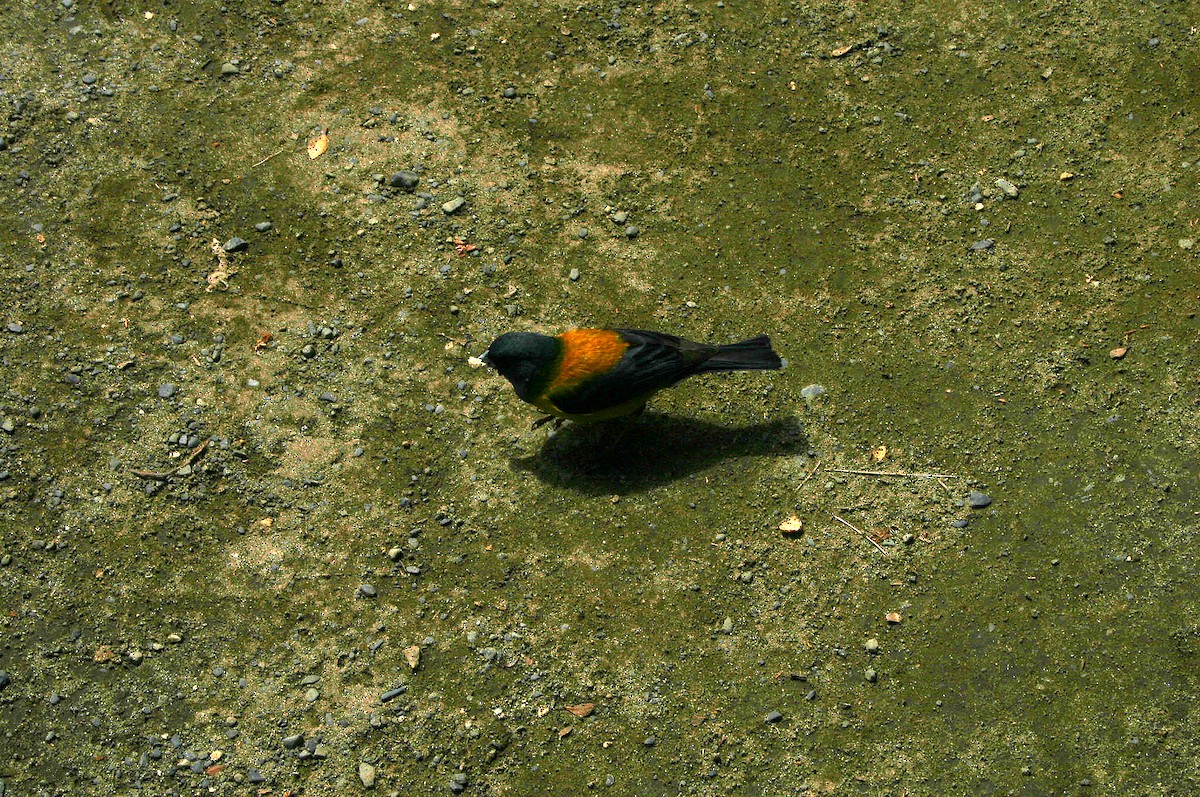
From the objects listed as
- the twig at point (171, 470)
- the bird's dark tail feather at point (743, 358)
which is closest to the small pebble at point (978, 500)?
the bird's dark tail feather at point (743, 358)

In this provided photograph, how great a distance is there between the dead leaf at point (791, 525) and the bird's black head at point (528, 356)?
1.51 metres

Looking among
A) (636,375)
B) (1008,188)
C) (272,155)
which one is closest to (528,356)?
(636,375)

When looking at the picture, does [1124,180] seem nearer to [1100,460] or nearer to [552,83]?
[1100,460]

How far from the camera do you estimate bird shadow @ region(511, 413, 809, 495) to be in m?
5.74

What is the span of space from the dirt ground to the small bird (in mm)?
447

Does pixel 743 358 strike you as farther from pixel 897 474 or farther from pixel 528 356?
pixel 528 356

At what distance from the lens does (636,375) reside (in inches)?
215

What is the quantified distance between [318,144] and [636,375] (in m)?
3.24

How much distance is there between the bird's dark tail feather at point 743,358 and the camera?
5.57m

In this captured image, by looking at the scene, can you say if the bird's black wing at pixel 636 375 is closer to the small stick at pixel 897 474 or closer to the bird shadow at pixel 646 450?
the bird shadow at pixel 646 450

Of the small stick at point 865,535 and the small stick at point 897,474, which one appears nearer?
the small stick at point 865,535

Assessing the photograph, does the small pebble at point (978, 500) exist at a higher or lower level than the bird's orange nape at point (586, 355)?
lower

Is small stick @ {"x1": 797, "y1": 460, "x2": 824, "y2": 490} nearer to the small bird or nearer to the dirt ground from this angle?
the dirt ground

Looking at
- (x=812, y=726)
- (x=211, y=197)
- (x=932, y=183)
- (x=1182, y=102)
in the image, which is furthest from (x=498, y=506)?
(x=1182, y=102)
